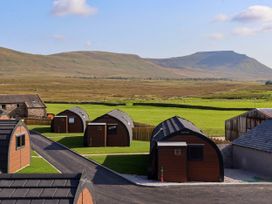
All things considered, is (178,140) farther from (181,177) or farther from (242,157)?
(242,157)

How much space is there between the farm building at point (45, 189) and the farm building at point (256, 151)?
24054 mm

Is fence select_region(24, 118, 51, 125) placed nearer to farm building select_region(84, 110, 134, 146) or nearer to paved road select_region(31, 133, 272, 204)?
farm building select_region(84, 110, 134, 146)

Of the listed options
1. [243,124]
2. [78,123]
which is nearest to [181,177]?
[243,124]

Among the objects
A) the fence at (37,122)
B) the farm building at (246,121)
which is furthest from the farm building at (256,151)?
the fence at (37,122)

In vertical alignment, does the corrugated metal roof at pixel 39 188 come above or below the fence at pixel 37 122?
above

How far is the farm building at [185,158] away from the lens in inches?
1309

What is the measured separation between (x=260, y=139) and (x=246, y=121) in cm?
1049

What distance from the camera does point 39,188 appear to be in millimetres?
13094

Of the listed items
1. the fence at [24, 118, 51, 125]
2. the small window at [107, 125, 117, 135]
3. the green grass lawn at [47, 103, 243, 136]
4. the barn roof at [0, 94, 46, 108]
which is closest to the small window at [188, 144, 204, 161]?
the small window at [107, 125, 117, 135]

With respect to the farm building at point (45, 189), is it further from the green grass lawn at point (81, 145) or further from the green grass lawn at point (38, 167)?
the green grass lawn at point (81, 145)

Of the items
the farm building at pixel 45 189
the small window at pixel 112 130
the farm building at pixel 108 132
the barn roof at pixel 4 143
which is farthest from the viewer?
the small window at pixel 112 130

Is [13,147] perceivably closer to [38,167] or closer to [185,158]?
[38,167]

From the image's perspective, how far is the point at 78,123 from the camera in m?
62.9

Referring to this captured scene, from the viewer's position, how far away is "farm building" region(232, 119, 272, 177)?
35.1 metres
